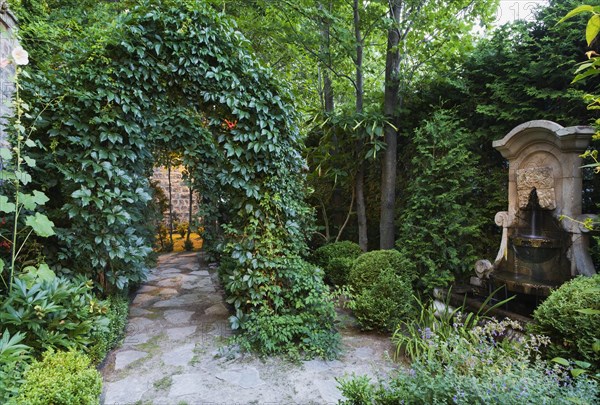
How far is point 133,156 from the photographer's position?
107 inches

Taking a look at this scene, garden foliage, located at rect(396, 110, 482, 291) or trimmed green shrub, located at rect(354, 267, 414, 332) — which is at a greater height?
garden foliage, located at rect(396, 110, 482, 291)

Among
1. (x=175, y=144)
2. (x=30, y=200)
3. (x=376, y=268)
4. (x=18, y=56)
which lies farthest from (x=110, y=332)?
(x=376, y=268)

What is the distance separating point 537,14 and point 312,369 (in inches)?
169

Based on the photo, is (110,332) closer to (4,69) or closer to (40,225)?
(40,225)

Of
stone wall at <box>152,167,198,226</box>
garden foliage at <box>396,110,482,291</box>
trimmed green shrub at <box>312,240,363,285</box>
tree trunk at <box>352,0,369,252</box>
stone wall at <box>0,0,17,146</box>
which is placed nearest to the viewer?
stone wall at <box>0,0,17,146</box>

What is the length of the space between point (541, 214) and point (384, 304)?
6.36 feet

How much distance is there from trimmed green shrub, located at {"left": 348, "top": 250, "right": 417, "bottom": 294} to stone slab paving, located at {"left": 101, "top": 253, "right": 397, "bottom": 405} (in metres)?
0.45

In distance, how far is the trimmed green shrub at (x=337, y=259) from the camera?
4.59 m

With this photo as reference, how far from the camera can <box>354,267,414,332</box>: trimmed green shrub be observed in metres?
3.14

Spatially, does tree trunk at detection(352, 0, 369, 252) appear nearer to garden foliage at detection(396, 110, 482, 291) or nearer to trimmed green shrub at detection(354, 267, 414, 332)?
garden foliage at detection(396, 110, 482, 291)

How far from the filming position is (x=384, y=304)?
313 centimetres

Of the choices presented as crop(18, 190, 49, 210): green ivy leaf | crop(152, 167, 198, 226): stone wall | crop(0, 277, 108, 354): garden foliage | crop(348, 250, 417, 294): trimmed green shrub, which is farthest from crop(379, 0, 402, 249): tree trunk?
crop(152, 167, 198, 226): stone wall

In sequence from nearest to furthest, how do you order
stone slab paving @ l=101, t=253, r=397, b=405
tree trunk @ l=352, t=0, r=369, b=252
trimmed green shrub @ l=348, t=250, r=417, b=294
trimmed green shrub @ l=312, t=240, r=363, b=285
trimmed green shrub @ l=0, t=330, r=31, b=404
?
trimmed green shrub @ l=0, t=330, r=31, b=404 < stone slab paving @ l=101, t=253, r=397, b=405 < trimmed green shrub @ l=348, t=250, r=417, b=294 < trimmed green shrub @ l=312, t=240, r=363, b=285 < tree trunk @ l=352, t=0, r=369, b=252

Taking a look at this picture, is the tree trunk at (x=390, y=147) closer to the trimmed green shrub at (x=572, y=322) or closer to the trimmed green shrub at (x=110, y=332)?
the trimmed green shrub at (x=572, y=322)
